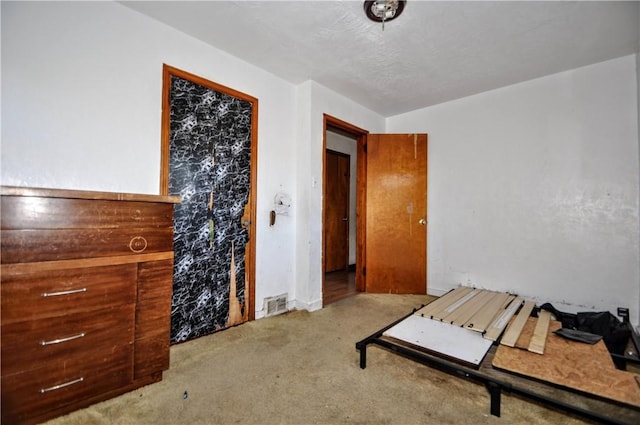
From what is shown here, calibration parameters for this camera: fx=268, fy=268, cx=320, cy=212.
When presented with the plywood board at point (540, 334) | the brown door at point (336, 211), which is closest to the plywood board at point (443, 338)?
the plywood board at point (540, 334)

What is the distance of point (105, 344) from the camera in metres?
1.36

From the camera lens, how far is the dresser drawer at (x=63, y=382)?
115 centimetres

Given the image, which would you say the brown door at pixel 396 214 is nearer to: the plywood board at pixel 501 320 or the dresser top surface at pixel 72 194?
the plywood board at pixel 501 320

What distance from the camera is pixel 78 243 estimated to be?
1.29 metres

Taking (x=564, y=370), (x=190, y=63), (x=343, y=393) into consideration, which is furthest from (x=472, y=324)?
(x=190, y=63)

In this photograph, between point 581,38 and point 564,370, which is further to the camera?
point 581,38

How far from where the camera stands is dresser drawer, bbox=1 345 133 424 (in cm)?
115

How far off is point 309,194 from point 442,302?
5.56 feet

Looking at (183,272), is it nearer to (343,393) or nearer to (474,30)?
(343,393)

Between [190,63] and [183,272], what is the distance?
1.69m

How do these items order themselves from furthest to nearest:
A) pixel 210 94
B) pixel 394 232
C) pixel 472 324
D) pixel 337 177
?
pixel 337 177 < pixel 394 232 < pixel 210 94 < pixel 472 324

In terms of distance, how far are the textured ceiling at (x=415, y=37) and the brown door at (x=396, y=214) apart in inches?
33.6

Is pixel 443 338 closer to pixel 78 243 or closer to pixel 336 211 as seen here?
pixel 78 243

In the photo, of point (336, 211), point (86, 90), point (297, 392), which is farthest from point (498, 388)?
point (336, 211)
